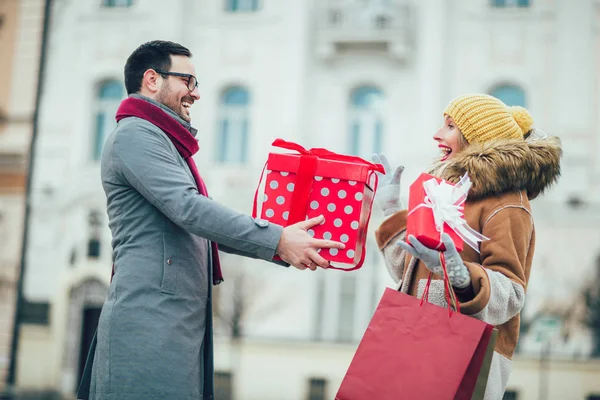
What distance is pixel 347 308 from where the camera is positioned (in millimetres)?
16203

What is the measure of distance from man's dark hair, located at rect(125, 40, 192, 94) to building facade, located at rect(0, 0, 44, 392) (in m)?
15.3

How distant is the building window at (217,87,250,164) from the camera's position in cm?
1709

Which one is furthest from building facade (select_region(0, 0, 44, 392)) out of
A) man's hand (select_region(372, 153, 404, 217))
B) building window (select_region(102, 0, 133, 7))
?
man's hand (select_region(372, 153, 404, 217))

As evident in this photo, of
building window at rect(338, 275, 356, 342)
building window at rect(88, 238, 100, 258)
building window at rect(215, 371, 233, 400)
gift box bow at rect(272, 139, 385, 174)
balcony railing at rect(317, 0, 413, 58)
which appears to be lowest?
building window at rect(215, 371, 233, 400)

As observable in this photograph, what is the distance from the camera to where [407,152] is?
647 inches

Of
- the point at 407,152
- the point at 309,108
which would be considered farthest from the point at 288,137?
the point at 407,152

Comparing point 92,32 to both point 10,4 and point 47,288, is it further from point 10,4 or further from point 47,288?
point 47,288

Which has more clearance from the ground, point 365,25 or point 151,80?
point 365,25

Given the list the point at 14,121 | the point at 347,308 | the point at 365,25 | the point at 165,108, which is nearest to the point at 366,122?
the point at 365,25

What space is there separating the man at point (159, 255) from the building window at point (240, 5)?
48.3ft

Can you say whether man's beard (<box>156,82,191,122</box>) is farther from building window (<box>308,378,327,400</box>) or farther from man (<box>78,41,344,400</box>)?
building window (<box>308,378,327,400</box>)

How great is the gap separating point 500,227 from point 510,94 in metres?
13.7

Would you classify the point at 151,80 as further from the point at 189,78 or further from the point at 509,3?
the point at 509,3

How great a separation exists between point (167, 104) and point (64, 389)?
49.6 feet
